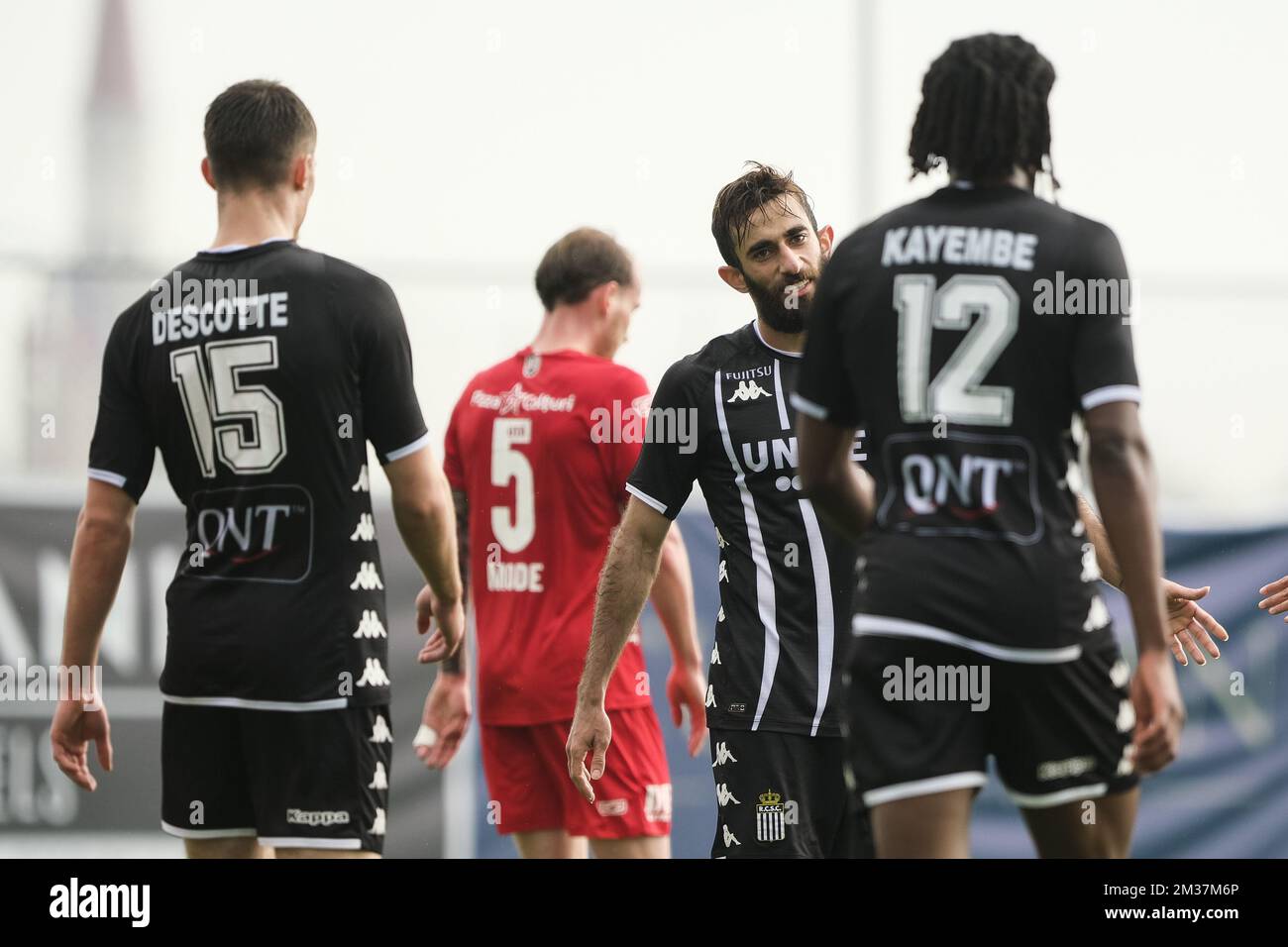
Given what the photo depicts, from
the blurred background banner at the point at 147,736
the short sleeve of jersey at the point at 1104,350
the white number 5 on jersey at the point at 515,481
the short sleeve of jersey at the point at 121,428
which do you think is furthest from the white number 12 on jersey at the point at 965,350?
the blurred background banner at the point at 147,736

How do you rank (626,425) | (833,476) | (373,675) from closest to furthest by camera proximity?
(833,476) < (373,675) < (626,425)

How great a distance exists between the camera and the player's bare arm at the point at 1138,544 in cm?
276

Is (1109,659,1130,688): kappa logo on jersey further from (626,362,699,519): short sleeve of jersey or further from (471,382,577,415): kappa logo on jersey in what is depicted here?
(471,382,577,415): kappa logo on jersey

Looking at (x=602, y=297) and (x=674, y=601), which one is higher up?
(x=602, y=297)

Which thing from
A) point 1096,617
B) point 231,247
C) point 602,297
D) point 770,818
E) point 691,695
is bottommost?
point 770,818

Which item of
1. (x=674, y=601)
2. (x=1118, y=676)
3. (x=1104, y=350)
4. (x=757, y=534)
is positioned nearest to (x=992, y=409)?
(x=1104, y=350)

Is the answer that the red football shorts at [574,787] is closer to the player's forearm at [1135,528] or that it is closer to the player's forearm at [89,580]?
the player's forearm at [89,580]

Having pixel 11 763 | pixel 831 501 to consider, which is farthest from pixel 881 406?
pixel 11 763

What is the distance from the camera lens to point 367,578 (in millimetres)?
3910

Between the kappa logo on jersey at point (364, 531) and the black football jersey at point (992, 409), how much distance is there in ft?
4.88

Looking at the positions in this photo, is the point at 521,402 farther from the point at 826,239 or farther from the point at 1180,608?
the point at 1180,608

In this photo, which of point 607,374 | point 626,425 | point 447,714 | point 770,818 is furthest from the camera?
point 607,374

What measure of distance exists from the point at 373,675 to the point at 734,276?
1.62m

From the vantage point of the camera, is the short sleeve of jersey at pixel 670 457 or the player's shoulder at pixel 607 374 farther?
the player's shoulder at pixel 607 374
